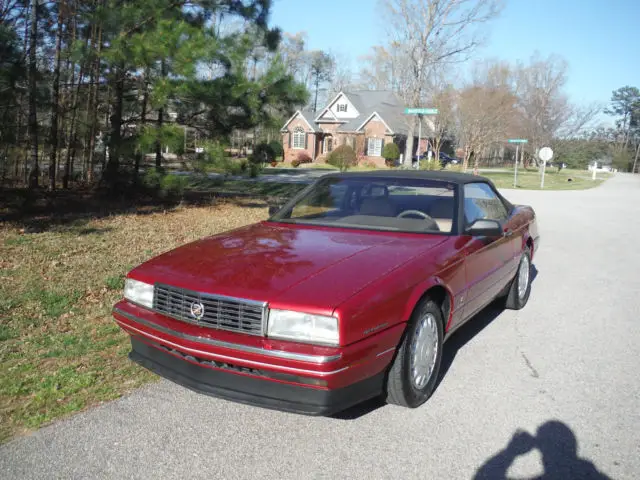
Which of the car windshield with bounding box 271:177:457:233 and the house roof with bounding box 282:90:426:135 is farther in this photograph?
the house roof with bounding box 282:90:426:135

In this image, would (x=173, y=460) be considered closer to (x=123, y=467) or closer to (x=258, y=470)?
(x=123, y=467)

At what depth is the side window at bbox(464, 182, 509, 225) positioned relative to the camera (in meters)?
4.41

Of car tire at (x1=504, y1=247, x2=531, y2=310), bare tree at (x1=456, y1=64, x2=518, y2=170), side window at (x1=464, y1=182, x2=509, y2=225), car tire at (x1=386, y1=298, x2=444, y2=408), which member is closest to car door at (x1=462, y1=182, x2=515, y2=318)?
side window at (x1=464, y1=182, x2=509, y2=225)

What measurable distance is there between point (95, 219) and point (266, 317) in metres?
7.47

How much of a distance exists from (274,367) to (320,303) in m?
0.39

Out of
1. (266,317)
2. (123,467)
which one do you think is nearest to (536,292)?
(266,317)

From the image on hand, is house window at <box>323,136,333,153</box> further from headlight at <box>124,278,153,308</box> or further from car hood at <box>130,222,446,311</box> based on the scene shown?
headlight at <box>124,278,153,308</box>

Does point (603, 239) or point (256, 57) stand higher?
point (256, 57)

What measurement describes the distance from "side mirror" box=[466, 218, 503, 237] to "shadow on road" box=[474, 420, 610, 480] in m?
1.38

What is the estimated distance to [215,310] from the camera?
288 centimetres

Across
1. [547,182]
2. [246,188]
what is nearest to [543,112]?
[547,182]

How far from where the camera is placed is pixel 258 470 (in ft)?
8.71

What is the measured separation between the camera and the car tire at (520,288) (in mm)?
5441

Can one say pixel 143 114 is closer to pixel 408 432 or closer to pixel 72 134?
pixel 72 134
